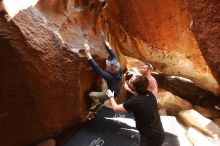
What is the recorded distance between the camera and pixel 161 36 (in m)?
6.57

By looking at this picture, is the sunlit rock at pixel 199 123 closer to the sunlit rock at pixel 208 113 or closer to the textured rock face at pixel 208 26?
the sunlit rock at pixel 208 113

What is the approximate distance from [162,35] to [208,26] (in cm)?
163

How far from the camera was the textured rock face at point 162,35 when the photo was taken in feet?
20.0

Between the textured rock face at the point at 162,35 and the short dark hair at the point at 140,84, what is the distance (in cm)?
219

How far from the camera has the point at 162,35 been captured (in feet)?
21.5

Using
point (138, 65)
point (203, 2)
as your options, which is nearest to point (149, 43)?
point (203, 2)

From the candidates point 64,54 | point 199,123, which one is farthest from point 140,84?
point 199,123

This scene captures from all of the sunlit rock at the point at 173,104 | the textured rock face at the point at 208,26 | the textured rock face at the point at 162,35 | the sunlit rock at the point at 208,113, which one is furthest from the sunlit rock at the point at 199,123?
the textured rock face at the point at 208,26

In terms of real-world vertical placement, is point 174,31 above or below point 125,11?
below

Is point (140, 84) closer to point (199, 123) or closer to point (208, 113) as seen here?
point (199, 123)

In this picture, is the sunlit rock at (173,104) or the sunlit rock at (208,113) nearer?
the sunlit rock at (173,104)

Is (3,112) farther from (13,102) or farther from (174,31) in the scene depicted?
(174,31)

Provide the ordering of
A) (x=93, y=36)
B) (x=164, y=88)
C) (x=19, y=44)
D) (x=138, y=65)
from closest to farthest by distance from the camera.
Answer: (x=19, y=44) → (x=93, y=36) → (x=164, y=88) → (x=138, y=65)

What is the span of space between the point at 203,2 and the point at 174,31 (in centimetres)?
143
